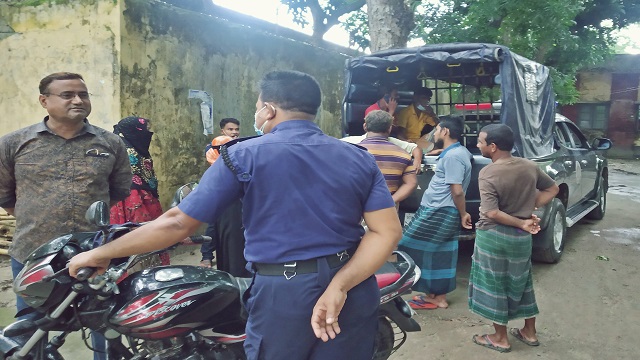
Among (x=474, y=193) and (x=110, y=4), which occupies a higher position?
(x=110, y=4)

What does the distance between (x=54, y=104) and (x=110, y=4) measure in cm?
300

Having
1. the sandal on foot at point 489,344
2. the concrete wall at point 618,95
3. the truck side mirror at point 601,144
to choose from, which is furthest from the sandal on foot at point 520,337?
the concrete wall at point 618,95

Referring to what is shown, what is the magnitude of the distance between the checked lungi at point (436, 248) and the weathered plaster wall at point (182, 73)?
120 inches

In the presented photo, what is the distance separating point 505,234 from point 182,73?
13.6 ft

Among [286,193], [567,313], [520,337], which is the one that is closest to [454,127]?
[520,337]

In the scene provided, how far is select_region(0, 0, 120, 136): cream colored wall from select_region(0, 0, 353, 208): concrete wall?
10 millimetres

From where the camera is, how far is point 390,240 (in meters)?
1.74

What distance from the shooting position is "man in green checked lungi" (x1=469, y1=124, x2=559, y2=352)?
333cm

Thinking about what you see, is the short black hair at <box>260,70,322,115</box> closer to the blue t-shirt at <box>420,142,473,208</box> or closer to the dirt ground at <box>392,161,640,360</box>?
the dirt ground at <box>392,161,640,360</box>

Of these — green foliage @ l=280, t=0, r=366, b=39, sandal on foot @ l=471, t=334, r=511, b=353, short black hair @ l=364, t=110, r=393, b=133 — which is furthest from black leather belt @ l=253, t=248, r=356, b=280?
green foliage @ l=280, t=0, r=366, b=39

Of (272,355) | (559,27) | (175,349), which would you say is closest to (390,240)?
(272,355)

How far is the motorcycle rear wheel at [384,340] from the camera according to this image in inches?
103

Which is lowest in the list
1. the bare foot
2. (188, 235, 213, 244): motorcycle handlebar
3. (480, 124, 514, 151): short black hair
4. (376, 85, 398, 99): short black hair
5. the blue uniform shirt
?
the bare foot

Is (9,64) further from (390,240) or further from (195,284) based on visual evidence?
(390,240)
